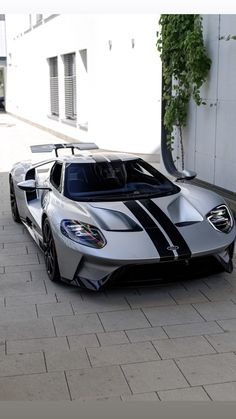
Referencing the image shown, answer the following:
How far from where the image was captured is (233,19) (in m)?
6.90

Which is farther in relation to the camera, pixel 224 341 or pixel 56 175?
pixel 56 175

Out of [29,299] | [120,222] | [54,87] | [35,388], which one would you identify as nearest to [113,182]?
[120,222]

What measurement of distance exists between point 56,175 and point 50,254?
1.00 metres

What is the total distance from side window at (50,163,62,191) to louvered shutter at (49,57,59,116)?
47.9ft

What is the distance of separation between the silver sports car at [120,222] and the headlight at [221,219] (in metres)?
0.01

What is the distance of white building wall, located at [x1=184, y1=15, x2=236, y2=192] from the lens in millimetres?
7108

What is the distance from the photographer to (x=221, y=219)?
4.71m

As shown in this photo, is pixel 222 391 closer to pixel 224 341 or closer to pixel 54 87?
pixel 224 341

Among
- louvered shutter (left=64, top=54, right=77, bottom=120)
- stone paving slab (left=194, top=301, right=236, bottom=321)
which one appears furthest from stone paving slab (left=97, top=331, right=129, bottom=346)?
louvered shutter (left=64, top=54, right=77, bottom=120)

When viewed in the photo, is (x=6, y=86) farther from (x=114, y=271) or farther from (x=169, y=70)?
(x=114, y=271)

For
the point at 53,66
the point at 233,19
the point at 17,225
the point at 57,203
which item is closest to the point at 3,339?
the point at 57,203

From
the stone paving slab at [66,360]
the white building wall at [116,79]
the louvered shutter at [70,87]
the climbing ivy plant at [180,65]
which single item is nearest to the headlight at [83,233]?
the stone paving slab at [66,360]

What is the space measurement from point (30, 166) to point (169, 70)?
3.18m

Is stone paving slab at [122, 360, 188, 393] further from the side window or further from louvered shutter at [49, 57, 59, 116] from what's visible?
louvered shutter at [49, 57, 59, 116]
